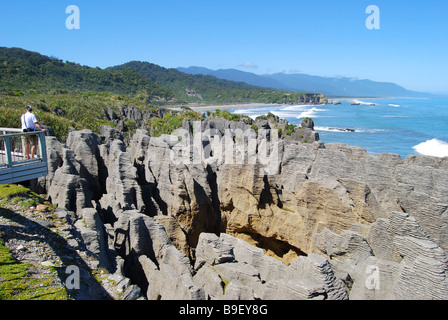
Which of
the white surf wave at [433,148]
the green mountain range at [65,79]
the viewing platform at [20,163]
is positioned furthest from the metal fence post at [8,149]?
the green mountain range at [65,79]

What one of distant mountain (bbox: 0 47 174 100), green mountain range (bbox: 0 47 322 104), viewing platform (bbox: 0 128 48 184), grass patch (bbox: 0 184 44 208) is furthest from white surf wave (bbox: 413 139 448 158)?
distant mountain (bbox: 0 47 174 100)

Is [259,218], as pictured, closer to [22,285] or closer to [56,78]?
[22,285]

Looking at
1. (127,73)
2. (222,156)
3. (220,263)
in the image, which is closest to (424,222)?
(220,263)

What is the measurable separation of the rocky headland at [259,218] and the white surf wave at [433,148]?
41029mm

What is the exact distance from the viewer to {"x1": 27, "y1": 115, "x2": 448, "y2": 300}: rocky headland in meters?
7.32

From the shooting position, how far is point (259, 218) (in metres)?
13.8

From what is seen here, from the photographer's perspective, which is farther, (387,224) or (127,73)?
(127,73)

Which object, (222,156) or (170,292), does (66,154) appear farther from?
(170,292)

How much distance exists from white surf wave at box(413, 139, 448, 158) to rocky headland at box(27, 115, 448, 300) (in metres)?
41.0

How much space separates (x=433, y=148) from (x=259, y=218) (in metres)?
49.6

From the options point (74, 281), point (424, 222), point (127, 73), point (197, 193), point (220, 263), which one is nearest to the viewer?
point (74, 281)

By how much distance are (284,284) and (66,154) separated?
9649 mm

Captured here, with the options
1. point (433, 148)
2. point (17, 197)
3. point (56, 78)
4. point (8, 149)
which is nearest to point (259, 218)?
point (17, 197)

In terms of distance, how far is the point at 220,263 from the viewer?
340 inches
